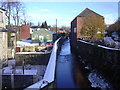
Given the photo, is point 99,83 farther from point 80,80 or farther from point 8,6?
point 8,6

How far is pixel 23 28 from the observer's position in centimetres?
3556

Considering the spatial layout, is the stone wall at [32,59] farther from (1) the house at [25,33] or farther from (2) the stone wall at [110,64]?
(1) the house at [25,33]

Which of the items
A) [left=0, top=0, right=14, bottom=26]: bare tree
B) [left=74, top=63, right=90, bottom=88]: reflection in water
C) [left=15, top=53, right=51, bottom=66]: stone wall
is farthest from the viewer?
[left=0, top=0, right=14, bottom=26]: bare tree

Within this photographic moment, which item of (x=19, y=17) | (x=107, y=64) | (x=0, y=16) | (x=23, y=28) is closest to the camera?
(x=107, y=64)

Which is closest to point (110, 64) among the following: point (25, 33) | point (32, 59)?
point (32, 59)

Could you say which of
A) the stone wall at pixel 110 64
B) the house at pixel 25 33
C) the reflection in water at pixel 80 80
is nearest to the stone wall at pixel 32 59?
the reflection in water at pixel 80 80

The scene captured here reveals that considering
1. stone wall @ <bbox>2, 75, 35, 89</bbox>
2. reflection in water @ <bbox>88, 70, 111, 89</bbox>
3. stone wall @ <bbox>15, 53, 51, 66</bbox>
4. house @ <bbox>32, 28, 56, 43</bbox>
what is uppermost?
house @ <bbox>32, 28, 56, 43</bbox>

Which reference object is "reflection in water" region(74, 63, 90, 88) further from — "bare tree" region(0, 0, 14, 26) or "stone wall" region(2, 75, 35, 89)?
"bare tree" region(0, 0, 14, 26)

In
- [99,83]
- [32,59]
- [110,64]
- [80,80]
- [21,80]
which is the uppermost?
[110,64]

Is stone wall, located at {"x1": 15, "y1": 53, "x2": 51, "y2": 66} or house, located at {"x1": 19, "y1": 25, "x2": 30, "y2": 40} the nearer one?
stone wall, located at {"x1": 15, "y1": 53, "x2": 51, "y2": 66}

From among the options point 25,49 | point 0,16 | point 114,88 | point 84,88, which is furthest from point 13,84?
point 25,49

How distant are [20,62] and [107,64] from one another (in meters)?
8.51

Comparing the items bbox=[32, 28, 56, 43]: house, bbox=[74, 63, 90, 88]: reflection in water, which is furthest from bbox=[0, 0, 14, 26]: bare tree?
bbox=[74, 63, 90, 88]: reflection in water

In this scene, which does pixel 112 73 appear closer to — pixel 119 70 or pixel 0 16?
pixel 119 70
